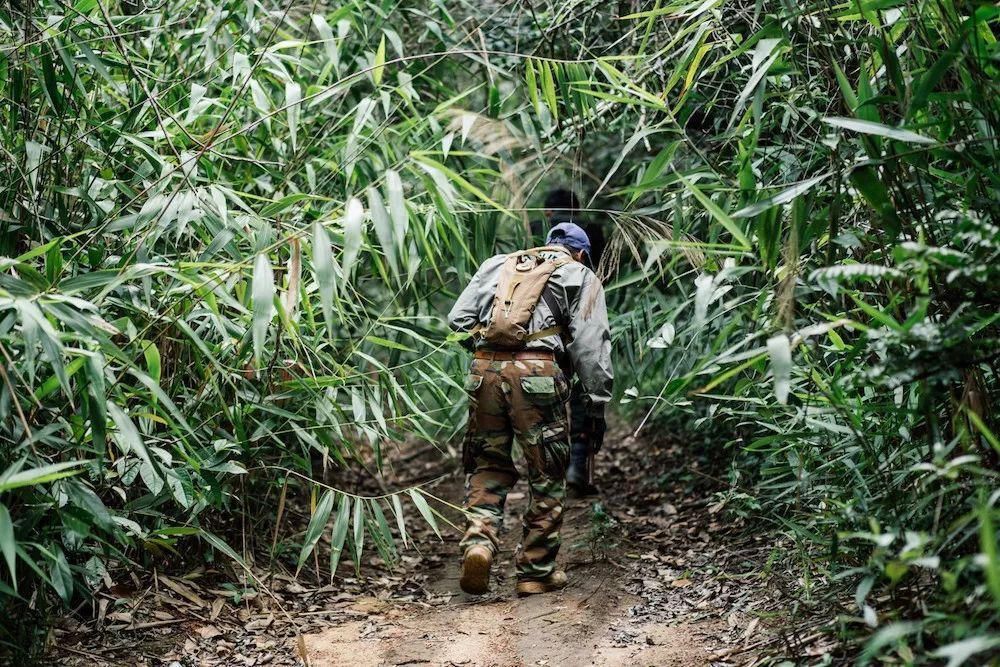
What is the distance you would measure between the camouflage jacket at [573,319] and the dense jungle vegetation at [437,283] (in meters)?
0.25

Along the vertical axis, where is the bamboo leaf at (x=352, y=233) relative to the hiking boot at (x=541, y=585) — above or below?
above

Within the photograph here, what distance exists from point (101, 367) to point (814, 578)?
7.48ft

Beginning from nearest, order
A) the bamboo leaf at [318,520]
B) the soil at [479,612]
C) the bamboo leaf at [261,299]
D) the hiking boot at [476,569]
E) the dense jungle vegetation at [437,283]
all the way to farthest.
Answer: the dense jungle vegetation at [437,283] → the bamboo leaf at [261,299] → the soil at [479,612] → the bamboo leaf at [318,520] → the hiking boot at [476,569]

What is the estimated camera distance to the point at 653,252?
8.93 ft

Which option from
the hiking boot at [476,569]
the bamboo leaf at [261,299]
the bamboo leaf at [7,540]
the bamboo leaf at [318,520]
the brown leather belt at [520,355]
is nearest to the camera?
the bamboo leaf at [7,540]

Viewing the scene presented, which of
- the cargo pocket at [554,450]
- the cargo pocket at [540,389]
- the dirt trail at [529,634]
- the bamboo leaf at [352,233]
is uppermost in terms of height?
the bamboo leaf at [352,233]

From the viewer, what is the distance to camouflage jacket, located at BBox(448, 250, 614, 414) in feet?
12.3

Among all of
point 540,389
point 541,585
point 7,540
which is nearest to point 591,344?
point 540,389

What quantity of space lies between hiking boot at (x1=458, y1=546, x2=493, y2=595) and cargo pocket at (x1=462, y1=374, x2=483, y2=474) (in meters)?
0.38

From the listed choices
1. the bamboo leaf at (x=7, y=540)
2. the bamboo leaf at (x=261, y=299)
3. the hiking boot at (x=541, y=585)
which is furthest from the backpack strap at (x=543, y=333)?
the bamboo leaf at (x=7, y=540)

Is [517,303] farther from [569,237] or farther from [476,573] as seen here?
[476,573]

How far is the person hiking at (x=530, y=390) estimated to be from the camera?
12.3ft

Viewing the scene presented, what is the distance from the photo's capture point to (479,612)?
3.61 metres

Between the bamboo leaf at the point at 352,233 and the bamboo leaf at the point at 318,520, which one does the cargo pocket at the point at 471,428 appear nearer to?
the bamboo leaf at the point at 318,520
